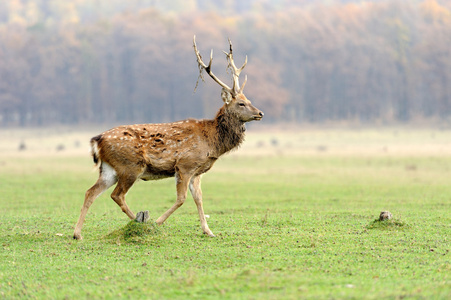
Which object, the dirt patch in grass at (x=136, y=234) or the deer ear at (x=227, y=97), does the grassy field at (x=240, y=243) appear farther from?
the deer ear at (x=227, y=97)

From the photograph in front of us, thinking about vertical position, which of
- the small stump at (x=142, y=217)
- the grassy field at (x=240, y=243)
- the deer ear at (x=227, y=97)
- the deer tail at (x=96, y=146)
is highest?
the deer ear at (x=227, y=97)

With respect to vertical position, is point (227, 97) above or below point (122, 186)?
above

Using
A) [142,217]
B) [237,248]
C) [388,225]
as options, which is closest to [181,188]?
[142,217]

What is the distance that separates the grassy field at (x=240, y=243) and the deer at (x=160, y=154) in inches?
28.8

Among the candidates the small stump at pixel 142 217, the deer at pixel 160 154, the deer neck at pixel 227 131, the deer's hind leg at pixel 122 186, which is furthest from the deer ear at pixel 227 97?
the small stump at pixel 142 217

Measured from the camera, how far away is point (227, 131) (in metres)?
12.3

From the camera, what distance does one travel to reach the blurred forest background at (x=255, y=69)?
254 feet

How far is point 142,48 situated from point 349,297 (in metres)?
79.5

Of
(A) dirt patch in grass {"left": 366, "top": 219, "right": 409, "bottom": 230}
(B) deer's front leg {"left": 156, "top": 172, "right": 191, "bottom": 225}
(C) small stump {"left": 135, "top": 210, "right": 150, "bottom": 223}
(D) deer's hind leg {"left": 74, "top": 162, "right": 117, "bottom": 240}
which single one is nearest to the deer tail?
(D) deer's hind leg {"left": 74, "top": 162, "right": 117, "bottom": 240}

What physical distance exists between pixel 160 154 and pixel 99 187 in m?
1.21

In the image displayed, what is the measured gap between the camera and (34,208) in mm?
17234

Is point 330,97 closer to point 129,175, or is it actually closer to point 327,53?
point 327,53

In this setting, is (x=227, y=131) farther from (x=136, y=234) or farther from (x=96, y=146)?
(x=136, y=234)

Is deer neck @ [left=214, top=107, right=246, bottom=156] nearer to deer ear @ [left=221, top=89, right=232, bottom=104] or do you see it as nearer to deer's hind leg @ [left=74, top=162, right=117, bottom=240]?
deer ear @ [left=221, top=89, right=232, bottom=104]
